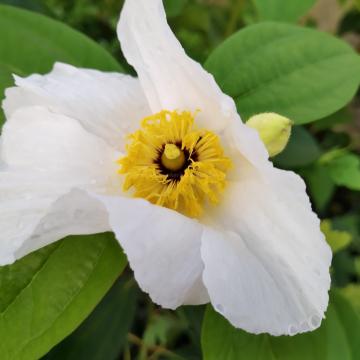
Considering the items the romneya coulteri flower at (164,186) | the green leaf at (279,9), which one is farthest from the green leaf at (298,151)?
the romneya coulteri flower at (164,186)

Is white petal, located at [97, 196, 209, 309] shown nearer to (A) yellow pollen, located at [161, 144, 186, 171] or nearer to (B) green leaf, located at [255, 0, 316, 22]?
(A) yellow pollen, located at [161, 144, 186, 171]

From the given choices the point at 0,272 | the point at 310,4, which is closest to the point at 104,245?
the point at 0,272

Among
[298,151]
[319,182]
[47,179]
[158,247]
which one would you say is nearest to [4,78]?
[47,179]

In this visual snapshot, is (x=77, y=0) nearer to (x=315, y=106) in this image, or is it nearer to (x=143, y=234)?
(x=315, y=106)

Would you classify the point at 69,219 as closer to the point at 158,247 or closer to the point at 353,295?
the point at 158,247

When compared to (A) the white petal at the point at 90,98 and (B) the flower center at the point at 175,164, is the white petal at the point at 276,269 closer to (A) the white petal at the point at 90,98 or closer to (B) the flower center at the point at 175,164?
(B) the flower center at the point at 175,164

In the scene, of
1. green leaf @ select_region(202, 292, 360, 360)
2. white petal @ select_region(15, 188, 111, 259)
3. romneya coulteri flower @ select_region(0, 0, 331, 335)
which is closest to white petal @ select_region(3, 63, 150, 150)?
romneya coulteri flower @ select_region(0, 0, 331, 335)
